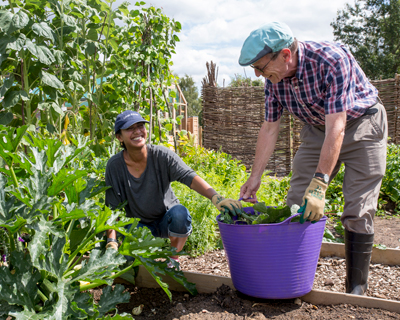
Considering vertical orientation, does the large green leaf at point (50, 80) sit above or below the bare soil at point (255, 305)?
above

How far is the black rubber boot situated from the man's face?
98cm

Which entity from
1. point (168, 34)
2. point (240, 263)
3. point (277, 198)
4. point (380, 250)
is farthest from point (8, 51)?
point (380, 250)

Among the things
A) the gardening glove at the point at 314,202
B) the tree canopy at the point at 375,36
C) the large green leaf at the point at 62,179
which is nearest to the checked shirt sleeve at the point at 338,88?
the gardening glove at the point at 314,202

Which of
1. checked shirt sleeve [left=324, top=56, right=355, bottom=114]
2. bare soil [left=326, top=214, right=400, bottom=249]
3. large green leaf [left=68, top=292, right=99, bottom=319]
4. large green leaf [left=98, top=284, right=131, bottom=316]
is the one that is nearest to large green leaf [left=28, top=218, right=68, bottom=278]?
large green leaf [left=68, top=292, right=99, bottom=319]

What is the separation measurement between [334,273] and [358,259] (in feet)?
1.64

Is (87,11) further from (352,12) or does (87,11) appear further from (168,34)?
(352,12)

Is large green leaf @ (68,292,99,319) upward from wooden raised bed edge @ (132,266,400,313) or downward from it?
upward

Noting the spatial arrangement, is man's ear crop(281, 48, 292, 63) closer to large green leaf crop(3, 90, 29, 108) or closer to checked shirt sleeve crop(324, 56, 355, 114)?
checked shirt sleeve crop(324, 56, 355, 114)

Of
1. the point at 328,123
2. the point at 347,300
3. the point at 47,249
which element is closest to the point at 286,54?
the point at 328,123

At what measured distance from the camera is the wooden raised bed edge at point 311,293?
68.4 inches

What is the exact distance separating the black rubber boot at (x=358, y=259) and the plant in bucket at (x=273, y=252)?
11.2 inches

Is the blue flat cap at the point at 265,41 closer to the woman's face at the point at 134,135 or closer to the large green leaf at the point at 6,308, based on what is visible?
the woman's face at the point at 134,135

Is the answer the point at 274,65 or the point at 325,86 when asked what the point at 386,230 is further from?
the point at 274,65

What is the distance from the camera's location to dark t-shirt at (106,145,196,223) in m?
2.28
